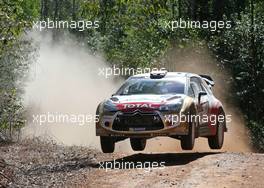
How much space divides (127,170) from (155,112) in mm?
1513

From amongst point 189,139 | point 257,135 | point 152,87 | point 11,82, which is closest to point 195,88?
point 152,87

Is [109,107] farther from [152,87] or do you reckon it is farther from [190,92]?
[190,92]

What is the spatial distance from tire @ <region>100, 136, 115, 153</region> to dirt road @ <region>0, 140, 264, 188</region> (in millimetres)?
166

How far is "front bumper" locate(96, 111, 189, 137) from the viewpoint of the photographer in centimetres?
1264

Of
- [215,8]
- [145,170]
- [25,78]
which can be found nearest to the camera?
[145,170]

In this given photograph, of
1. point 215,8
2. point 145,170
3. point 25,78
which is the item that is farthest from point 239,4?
point 145,170

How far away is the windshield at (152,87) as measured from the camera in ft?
45.3

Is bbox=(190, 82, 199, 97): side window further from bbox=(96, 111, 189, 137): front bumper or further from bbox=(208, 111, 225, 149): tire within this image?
bbox=(96, 111, 189, 137): front bumper

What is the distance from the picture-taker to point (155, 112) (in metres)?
12.6

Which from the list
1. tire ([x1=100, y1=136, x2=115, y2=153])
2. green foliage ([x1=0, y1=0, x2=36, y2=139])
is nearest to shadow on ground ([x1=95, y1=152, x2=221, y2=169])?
tire ([x1=100, y1=136, x2=115, y2=153])

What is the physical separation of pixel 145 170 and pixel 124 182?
1032mm

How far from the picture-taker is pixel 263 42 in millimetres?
32375

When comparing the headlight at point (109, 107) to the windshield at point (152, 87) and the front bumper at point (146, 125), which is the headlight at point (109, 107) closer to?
the front bumper at point (146, 125)

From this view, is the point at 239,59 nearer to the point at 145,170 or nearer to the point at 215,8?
the point at 215,8
